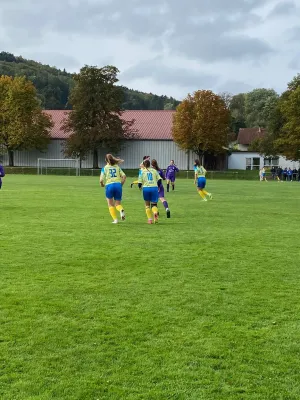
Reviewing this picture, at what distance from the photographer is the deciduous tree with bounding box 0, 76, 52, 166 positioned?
6550 centimetres

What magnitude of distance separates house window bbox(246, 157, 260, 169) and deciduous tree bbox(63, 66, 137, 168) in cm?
2423

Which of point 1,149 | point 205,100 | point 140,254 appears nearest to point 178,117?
point 205,100

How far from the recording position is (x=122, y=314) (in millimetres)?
5660

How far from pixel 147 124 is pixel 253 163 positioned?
62.0 ft

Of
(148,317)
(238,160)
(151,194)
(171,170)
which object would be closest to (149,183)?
(151,194)

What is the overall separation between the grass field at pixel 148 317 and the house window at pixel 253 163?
7026 centimetres

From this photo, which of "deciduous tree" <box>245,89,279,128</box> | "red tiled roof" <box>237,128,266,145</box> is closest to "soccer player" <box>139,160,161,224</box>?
"red tiled roof" <box>237,128,266,145</box>

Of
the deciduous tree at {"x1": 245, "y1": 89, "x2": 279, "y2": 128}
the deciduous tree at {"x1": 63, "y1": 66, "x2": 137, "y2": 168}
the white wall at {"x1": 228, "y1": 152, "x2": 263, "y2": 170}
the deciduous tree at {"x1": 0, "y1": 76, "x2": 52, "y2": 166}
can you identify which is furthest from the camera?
the deciduous tree at {"x1": 245, "y1": 89, "x2": 279, "y2": 128}

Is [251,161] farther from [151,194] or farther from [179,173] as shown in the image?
[151,194]

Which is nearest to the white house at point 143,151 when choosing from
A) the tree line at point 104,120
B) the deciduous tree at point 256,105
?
the tree line at point 104,120

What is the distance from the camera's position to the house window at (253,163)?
262 ft

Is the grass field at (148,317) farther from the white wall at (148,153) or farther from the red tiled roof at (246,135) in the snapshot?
the red tiled roof at (246,135)

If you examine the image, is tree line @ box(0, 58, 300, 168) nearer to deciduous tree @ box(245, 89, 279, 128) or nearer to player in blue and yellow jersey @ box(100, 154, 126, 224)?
deciduous tree @ box(245, 89, 279, 128)

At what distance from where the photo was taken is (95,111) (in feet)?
215
